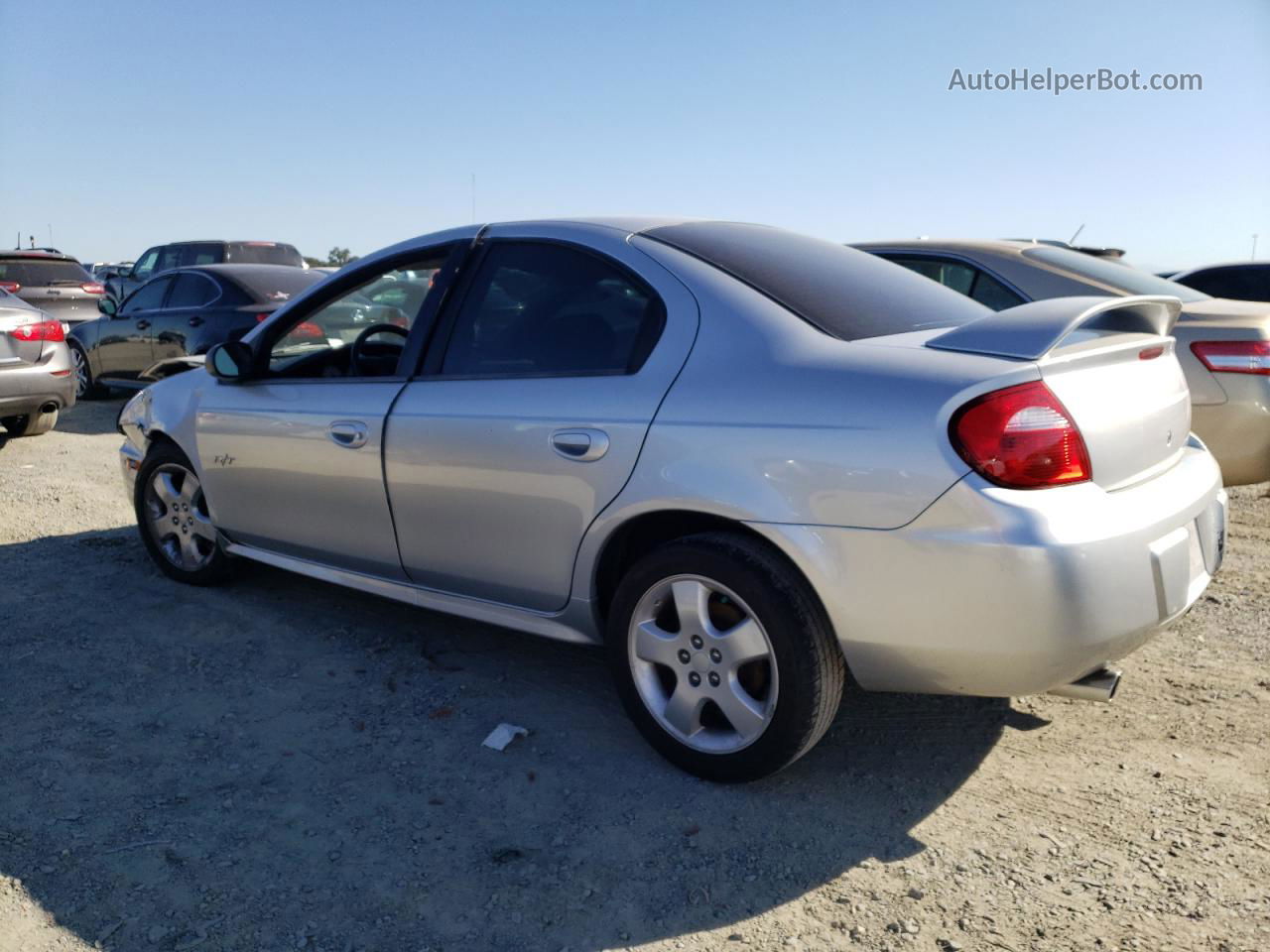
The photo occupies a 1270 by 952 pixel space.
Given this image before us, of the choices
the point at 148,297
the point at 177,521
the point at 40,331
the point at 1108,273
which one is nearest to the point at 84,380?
the point at 148,297

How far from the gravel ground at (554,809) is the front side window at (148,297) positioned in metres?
7.01

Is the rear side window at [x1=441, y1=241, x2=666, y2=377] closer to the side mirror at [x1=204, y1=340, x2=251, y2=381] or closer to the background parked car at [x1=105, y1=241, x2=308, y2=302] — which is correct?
the side mirror at [x1=204, y1=340, x2=251, y2=381]

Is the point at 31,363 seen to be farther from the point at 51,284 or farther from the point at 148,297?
the point at 51,284

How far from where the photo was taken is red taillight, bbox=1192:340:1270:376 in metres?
4.91

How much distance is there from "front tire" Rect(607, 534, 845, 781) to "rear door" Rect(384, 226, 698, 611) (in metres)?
0.30

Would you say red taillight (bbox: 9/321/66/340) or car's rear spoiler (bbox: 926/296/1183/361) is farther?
red taillight (bbox: 9/321/66/340)

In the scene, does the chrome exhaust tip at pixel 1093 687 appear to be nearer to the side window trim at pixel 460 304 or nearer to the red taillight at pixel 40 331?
the side window trim at pixel 460 304

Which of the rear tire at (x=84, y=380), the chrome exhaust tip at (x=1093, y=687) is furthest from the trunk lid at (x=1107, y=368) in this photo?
the rear tire at (x=84, y=380)

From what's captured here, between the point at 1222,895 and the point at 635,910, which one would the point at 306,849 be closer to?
the point at 635,910

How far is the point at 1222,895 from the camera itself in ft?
8.14

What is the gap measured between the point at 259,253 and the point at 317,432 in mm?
11539

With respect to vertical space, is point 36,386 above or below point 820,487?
below

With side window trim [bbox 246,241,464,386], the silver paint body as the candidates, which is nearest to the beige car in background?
the silver paint body

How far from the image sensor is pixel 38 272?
45.1 feet
